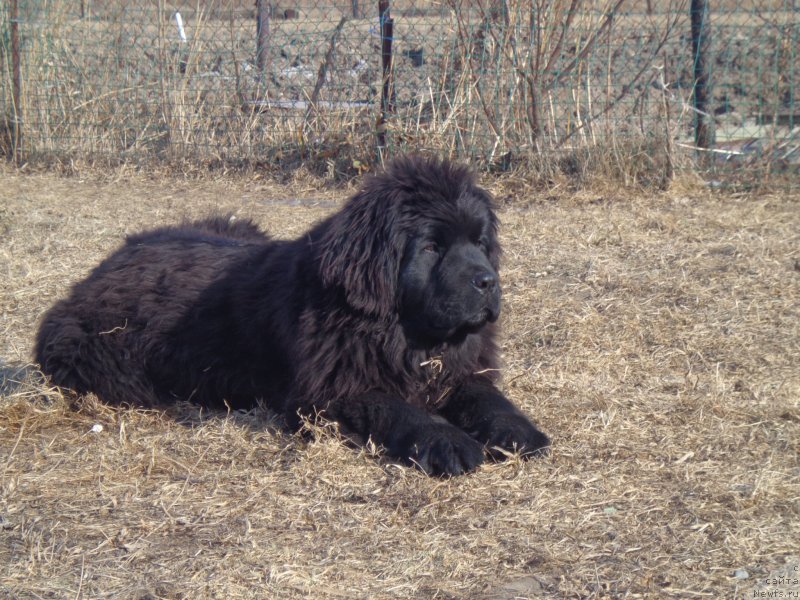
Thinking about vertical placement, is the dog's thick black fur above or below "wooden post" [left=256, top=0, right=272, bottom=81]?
below

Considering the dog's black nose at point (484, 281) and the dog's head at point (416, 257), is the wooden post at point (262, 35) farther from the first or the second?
the dog's black nose at point (484, 281)

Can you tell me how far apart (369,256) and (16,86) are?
8.05 m

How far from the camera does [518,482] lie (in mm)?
3191

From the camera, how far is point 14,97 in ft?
33.0

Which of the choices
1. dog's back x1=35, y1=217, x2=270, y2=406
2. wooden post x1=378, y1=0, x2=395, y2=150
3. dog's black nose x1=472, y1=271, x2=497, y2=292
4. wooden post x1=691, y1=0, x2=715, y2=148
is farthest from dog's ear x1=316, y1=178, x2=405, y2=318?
wooden post x1=691, y1=0, x2=715, y2=148

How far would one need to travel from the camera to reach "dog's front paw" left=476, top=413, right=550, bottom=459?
3401mm

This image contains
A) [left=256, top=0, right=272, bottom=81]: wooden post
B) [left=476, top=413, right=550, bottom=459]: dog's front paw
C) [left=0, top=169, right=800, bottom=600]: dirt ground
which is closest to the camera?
[left=0, top=169, right=800, bottom=600]: dirt ground

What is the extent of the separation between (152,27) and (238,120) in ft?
5.17

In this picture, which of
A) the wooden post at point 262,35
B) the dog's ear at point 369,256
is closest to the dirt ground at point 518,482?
the dog's ear at point 369,256

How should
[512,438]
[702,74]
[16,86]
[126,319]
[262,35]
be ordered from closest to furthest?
[512,438] → [126,319] → [702,74] → [262,35] → [16,86]

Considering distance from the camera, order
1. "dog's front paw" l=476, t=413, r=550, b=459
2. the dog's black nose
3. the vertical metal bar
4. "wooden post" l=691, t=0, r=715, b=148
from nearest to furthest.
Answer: "dog's front paw" l=476, t=413, r=550, b=459, the dog's black nose, "wooden post" l=691, t=0, r=715, b=148, the vertical metal bar

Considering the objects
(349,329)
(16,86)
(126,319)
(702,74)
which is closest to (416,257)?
(349,329)

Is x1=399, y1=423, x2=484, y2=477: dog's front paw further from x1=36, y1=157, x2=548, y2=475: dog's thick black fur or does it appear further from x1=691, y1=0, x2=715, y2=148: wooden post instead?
x1=691, y1=0, x2=715, y2=148: wooden post

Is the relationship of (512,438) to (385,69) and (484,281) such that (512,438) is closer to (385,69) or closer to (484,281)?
(484,281)
